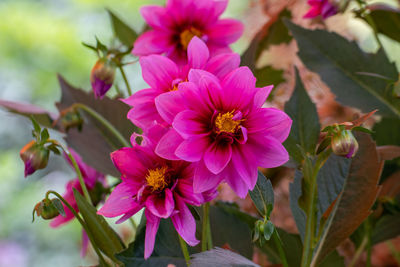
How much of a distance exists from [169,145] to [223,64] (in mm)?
58

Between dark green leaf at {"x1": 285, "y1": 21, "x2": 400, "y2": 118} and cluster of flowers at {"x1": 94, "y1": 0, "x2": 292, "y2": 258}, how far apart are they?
170mm

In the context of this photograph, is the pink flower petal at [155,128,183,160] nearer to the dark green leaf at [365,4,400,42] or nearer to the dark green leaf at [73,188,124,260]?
the dark green leaf at [73,188,124,260]

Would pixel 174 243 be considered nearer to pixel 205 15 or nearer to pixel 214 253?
pixel 214 253

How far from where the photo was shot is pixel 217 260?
234 millimetres

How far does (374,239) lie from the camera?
0.38 meters

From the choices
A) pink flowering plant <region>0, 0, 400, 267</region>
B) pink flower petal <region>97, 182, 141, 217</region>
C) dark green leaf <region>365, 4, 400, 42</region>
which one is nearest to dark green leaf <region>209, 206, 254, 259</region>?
pink flowering plant <region>0, 0, 400, 267</region>

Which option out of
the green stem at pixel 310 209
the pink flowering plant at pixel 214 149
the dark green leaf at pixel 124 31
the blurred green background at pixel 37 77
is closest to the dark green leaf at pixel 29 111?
the pink flowering plant at pixel 214 149

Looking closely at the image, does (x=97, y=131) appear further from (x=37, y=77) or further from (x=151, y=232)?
Result: (x=37, y=77)

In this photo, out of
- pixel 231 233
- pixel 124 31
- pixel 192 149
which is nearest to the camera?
pixel 192 149

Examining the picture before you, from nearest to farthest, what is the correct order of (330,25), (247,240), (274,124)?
1. (274,124)
2. (247,240)
3. (330,25)

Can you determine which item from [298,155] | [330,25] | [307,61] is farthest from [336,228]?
[330,25]

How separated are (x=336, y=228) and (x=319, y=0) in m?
0.19

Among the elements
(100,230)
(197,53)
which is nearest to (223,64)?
(197,53)

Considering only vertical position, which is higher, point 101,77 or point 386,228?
point 101,77
